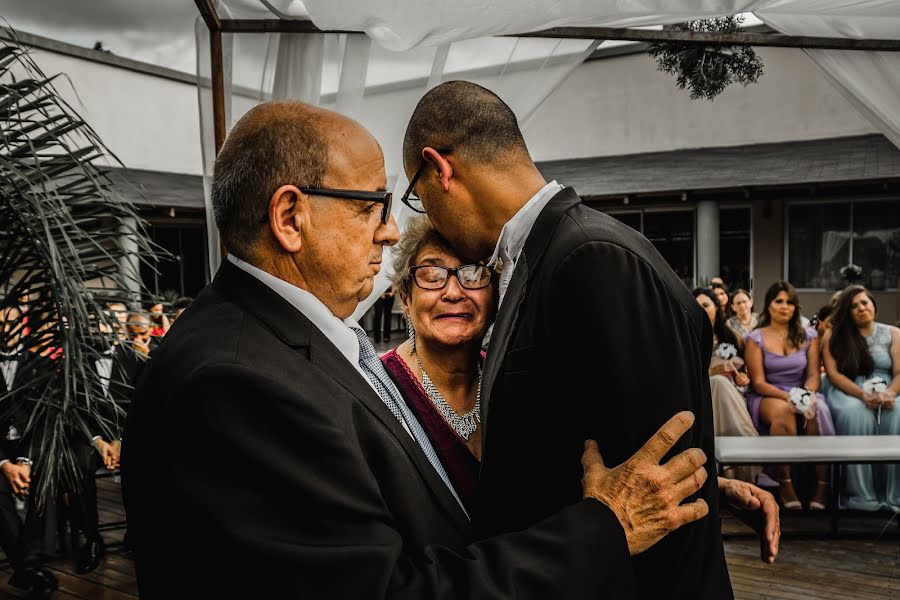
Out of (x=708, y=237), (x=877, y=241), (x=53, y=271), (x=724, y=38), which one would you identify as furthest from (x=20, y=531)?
(x=877, y=241)

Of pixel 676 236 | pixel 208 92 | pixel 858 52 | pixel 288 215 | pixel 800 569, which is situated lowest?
pixel 800 569

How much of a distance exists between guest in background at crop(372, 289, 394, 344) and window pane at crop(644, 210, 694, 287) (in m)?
6.61

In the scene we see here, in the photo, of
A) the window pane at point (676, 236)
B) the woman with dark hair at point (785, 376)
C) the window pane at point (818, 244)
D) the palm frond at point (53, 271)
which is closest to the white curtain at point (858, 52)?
the palm frond at point (53, 271)

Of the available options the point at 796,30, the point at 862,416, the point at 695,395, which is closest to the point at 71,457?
the point at 695,395

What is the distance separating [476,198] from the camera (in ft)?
6.49

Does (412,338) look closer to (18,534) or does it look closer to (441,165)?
(441,165)

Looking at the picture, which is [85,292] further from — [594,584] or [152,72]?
[152,72]

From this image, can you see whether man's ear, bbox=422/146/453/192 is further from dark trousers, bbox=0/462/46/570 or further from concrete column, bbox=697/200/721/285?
concrete column, bbox=697/200/721/285

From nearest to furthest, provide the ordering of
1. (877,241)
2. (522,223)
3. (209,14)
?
(522,223) → (209,14) → (877,241)

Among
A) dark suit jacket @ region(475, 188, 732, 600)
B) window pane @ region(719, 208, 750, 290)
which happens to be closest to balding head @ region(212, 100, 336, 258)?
dark suit jacket @ region(475, 188, 732, 600)

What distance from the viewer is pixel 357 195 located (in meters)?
1.33

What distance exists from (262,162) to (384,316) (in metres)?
17.1

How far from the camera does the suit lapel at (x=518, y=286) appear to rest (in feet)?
5.39

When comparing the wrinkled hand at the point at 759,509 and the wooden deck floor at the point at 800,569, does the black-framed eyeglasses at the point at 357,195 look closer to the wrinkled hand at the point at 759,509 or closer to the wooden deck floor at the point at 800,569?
the wrinkled hand at the point at 759,509
